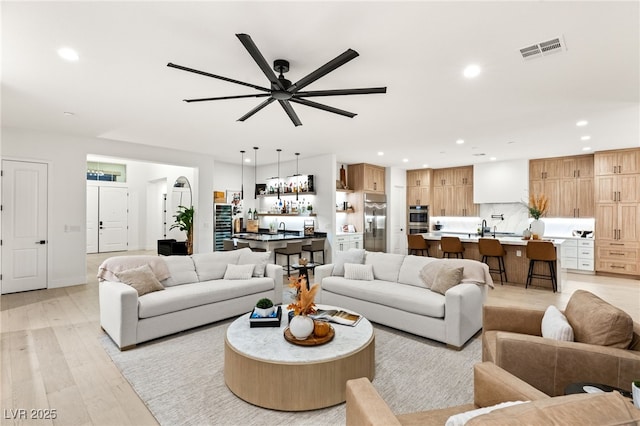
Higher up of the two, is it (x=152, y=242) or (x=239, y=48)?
(x=239, y=48)

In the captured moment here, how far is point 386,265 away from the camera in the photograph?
15.1 feet

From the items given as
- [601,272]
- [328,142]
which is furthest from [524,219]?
[328,142]

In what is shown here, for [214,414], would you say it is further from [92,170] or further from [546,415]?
[92,170]

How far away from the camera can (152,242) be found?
10.9 metres

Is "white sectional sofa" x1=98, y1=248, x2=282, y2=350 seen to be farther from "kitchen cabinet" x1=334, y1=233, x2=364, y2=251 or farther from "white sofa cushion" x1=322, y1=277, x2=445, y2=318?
"kitchen cabinet" x1=334, y1=233, x2=364, y2=251

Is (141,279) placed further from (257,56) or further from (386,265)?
(386,265)

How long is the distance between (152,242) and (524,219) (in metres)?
11.7

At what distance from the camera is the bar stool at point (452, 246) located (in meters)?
6.87

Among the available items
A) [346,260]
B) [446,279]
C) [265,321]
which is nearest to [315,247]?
[346,260]

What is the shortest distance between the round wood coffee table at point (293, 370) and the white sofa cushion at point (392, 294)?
116cm

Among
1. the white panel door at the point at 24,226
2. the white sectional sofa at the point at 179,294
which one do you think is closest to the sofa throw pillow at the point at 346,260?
the white sectional sofa at the point at 179,294

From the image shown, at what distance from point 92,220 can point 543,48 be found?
38.8 ft

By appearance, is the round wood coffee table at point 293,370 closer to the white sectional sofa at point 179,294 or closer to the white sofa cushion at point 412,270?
the white sectional sofa at point 179,294

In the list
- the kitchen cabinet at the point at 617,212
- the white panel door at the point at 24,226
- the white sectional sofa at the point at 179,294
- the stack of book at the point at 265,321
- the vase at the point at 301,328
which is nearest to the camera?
the vase at the point at 301,328
